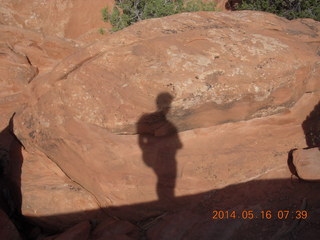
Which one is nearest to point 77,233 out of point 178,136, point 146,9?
point 178,136

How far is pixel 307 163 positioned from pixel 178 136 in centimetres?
200

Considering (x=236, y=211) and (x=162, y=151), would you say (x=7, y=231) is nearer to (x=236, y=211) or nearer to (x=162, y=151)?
(x=162, y=151)

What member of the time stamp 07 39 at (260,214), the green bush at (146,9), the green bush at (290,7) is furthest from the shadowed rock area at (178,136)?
the green bush at (290,7)

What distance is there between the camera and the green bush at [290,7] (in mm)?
8211

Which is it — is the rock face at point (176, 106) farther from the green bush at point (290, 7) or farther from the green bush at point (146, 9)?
the green bush at point (290, 7)

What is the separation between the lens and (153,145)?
397 centimetres

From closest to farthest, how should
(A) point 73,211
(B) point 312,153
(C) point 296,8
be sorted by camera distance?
(B) point 312,153 < (A) point 73,211 < (C) point 296,8

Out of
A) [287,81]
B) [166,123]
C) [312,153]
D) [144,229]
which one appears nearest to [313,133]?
[312,153]

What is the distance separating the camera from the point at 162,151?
3984 millimetres

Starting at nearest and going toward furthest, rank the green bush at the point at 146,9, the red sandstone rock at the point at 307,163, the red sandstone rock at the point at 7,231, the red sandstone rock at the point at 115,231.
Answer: the red sandstone rock at the point at 307,163, the red sandstone rock at the point at 115,231, the red sandstone rock at the point at 7,231, the green bush at the point at 146,9

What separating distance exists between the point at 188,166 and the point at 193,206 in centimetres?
64

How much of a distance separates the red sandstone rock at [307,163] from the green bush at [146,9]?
6415mm

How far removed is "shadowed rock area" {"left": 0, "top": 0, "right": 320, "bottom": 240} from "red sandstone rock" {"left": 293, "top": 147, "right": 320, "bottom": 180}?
0.02 m

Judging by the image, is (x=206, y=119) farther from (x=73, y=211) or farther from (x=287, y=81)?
(x=73, y=211)
